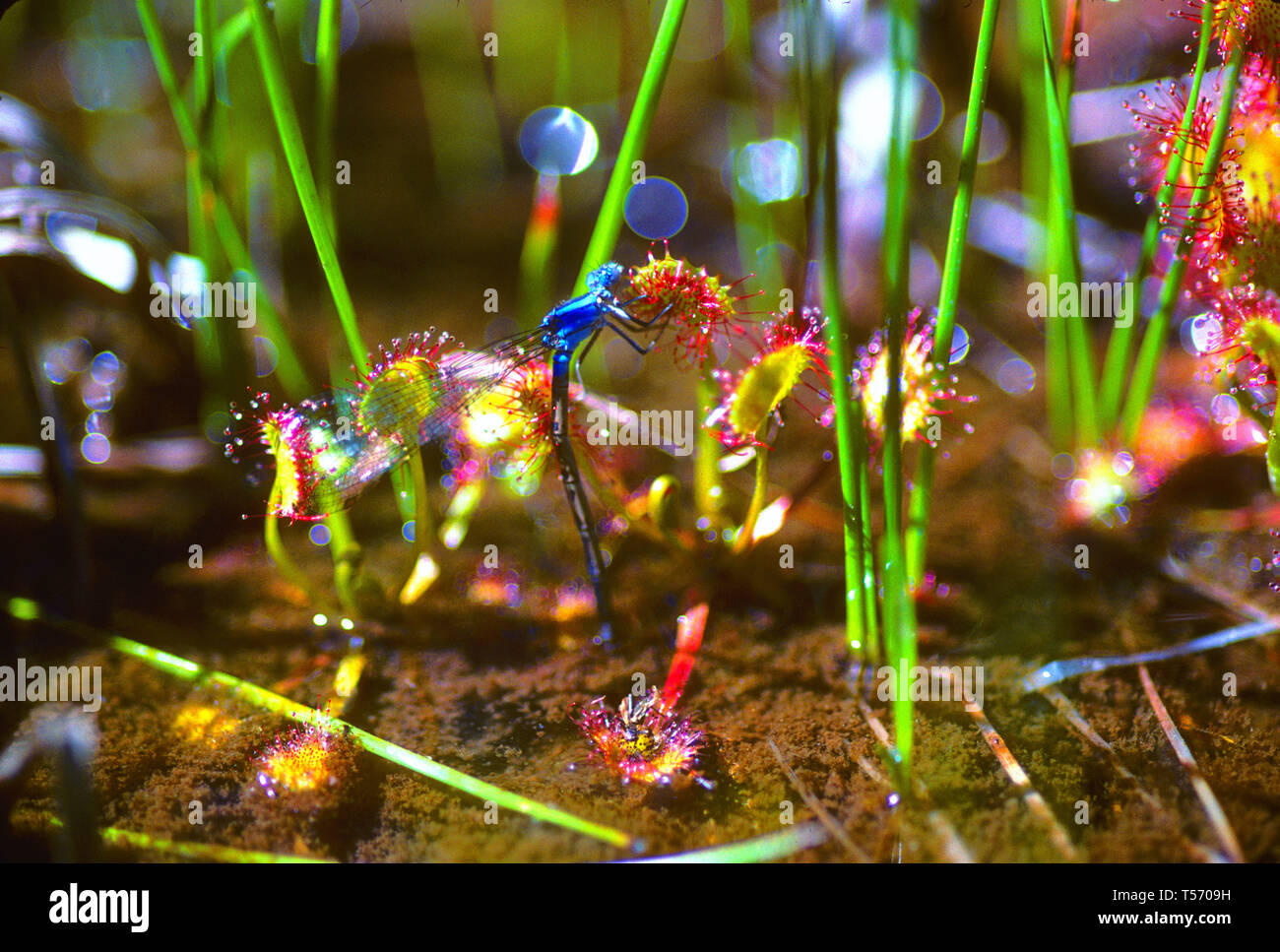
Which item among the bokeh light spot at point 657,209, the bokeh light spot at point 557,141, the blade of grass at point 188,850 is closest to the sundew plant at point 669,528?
the blade of grass at point 188,850

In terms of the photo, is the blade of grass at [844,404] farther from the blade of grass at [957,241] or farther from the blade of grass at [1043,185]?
the blade of grass at [1043,185]

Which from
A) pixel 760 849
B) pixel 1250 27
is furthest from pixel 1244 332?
pixel 760 849

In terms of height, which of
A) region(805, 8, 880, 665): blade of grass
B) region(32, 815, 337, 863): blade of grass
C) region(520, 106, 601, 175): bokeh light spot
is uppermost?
region(520, 106, 601, 175): bokeh light spot

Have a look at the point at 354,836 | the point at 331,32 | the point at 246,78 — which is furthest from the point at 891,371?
the point at 246,78

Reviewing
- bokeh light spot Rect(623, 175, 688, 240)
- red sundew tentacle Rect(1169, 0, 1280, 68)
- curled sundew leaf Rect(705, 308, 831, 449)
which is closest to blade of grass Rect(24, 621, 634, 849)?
curled sundew leaf Rect(705, 308, 831, 449)

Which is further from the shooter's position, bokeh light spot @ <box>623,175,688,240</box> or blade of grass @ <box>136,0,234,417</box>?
bokeh light spot @ <box>623,175,688,240</box>

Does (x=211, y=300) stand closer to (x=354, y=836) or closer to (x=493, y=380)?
(x=493, y=380)

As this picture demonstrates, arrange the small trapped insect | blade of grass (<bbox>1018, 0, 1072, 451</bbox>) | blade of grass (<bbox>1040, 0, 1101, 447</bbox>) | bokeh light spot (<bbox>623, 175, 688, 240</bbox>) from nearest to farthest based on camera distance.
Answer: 1. the small trapped insect
2. blade of grass (<bbox>1040, 0, 1101, 447</bbox>)
3. blade of grass (<bbox>1018, 0, 1072, 451</bbox>)
4. bokeh light spot (<bbox>623, 175, 688, 240</bbox>)

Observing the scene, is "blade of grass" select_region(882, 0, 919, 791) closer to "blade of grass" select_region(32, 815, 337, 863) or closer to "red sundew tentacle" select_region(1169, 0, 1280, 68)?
"red sundew tentacle" select_region(1169, 0, 1280, 68)
